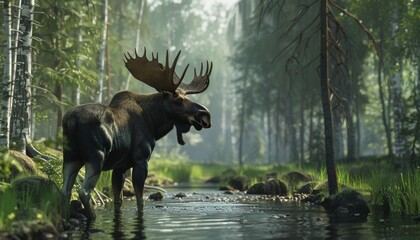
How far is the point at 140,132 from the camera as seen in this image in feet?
37.6

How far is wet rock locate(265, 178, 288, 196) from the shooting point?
1914 cm

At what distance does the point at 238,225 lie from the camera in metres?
9.74

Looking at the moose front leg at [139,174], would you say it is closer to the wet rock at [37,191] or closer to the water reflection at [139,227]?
the water reflection at [139,227]

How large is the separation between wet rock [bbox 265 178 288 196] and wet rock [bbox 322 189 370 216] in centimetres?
551

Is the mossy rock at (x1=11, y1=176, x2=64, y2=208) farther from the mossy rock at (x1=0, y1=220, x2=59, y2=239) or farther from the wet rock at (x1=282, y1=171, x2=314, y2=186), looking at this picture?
the wet rock at (x1=282, y1=171, x2=314, y2=186)

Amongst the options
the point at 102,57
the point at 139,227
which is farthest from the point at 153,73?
the point at 102,57

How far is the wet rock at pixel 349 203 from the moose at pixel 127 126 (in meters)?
3.45

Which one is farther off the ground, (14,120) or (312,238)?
(14,120)

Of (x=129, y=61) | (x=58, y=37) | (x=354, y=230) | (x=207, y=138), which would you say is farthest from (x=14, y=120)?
(x=207, y=138)

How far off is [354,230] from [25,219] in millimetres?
4792

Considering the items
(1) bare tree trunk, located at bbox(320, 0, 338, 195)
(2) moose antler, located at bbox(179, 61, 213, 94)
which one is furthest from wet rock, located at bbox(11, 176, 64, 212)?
(1) bare tree trunk, located at bbox(320, 0, 338, 195)

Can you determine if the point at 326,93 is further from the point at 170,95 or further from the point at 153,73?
the point at 153,73

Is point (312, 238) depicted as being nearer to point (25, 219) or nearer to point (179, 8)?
point (25, 219)

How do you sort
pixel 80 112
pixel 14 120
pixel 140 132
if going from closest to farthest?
pixel 80 112
pixel 140 132
pixel 14 120
